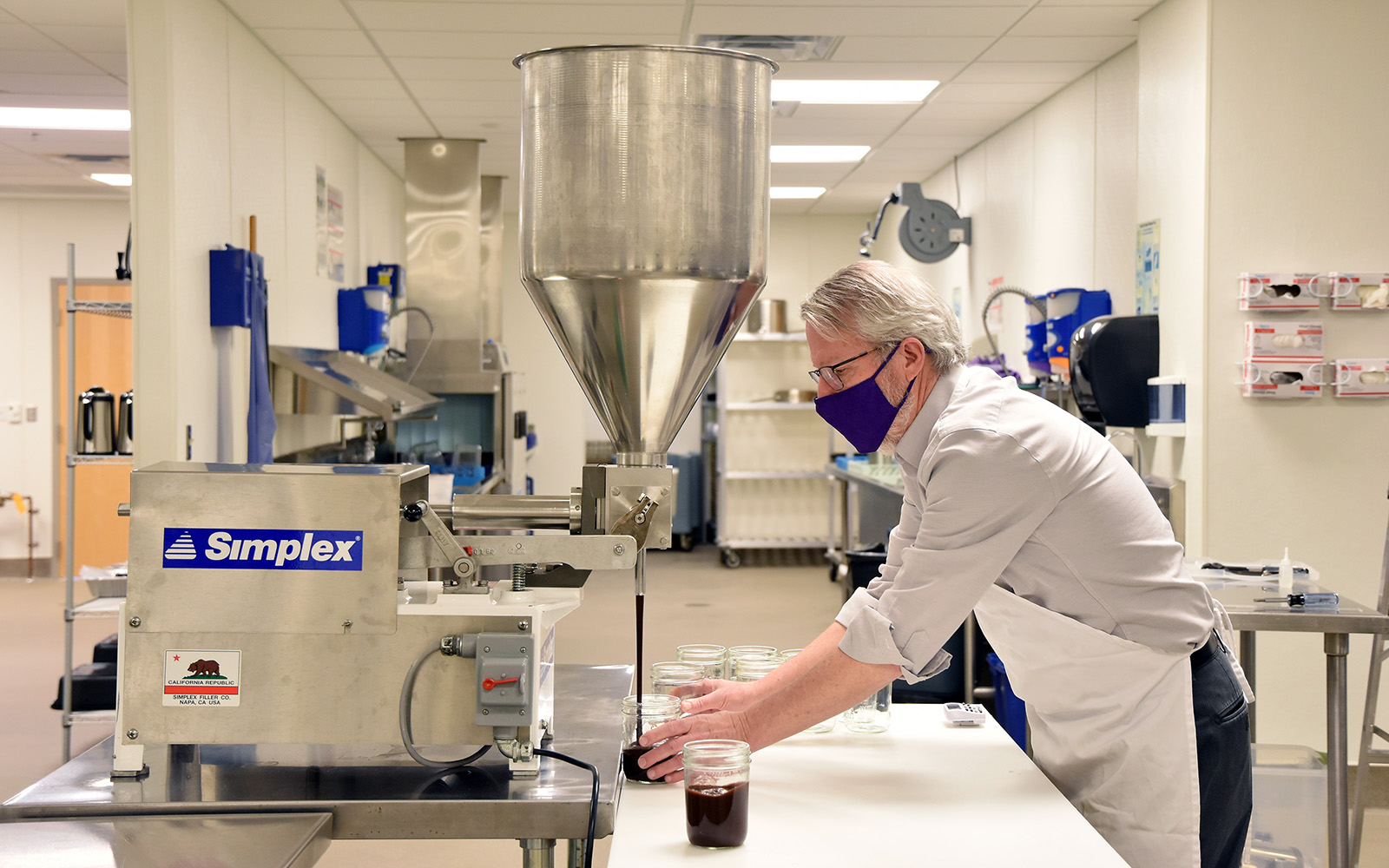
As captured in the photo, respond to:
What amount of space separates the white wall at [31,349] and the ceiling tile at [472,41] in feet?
14.8

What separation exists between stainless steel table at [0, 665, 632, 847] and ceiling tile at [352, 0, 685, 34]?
3.12 metres

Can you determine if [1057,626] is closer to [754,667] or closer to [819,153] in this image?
[754,667]

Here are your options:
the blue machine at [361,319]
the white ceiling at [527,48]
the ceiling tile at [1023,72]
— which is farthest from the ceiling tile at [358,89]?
the ceiling tile at [1023,72]

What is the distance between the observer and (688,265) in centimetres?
161

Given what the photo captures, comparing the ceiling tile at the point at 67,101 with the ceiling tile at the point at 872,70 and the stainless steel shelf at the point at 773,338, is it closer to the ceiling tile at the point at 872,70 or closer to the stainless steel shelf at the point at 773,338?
the ceiling tile at the point at 872,70

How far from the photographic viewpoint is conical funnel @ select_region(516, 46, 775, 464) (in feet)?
5.19

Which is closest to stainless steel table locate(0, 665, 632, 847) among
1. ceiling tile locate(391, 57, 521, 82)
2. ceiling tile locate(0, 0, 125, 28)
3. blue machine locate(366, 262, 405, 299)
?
ceiling tile locate(0, 0, 125, 28)

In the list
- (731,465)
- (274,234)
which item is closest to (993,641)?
(274,234)

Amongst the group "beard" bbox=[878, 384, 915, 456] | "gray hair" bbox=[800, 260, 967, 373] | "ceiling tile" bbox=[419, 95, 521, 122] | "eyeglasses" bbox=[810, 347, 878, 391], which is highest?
"ceiling tile" bbox=[419, 95, 521, 122]

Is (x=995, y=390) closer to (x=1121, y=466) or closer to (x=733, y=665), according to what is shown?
(x=1121, y=466)

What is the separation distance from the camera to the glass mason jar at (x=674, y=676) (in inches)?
72.2

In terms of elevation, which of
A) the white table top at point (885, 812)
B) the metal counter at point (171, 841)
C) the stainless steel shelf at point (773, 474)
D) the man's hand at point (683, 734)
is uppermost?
the man's hand at point (683, 734)

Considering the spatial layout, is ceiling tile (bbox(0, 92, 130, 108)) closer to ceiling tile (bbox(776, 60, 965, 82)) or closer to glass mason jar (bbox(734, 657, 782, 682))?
ceiling tile (bbox(776, 60, 965, 82))

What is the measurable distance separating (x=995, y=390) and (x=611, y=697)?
0.93 m
